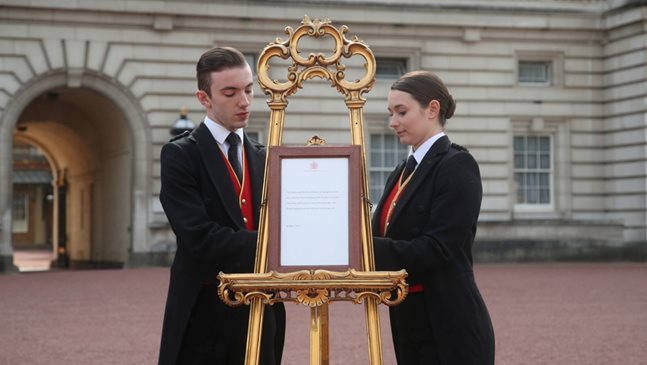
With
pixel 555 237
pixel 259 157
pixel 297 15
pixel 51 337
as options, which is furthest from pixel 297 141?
pixel 259 157

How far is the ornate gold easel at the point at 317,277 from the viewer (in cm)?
367

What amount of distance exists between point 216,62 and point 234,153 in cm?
38

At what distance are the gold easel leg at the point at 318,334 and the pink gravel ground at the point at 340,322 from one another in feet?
12.9

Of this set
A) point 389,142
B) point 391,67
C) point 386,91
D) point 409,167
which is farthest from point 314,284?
point 391,67

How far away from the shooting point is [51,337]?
368 inches

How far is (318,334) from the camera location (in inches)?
150

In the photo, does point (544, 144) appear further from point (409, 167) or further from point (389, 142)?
point (409, 167)

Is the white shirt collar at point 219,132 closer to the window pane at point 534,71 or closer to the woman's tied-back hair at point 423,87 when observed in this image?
the woman's tied-back hair at point 423,87

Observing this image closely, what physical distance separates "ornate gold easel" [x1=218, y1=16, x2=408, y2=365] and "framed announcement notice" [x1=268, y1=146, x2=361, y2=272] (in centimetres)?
4

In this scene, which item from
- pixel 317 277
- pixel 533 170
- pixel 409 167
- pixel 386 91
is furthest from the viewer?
pixel 533 170

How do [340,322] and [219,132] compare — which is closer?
[219,132]

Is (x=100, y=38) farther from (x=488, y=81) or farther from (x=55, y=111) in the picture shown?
(x=488, y=81)

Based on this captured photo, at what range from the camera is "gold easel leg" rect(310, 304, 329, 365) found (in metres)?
3.80

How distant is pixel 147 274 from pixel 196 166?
14.2m
